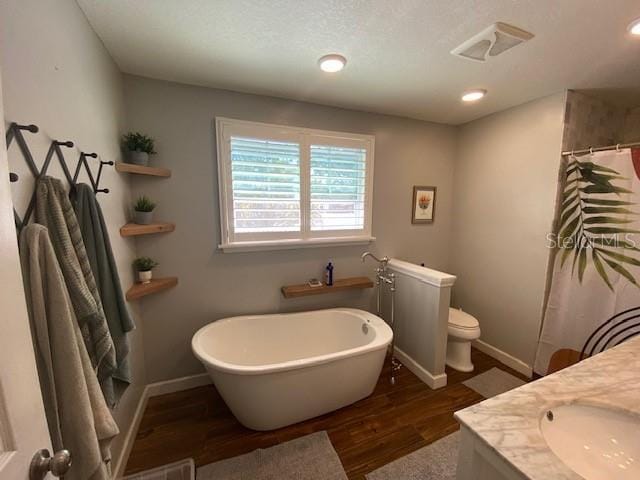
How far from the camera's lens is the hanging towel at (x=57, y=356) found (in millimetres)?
735

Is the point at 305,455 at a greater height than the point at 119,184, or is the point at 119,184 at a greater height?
the point at 119,184

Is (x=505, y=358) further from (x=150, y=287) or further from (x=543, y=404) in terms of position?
(x=150, y=287)

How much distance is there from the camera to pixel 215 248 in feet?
7.12

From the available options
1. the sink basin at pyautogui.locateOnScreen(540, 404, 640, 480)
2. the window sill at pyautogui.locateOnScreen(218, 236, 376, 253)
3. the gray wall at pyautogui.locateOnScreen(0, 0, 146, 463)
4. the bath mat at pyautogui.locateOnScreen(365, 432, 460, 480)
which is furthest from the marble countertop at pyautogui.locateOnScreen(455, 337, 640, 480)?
the window sill at pyautogui.locateOnScreen(218, 236, 376, 253)

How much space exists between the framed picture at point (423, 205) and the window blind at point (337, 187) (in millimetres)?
644

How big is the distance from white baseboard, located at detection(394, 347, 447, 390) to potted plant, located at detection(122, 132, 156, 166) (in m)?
2.73

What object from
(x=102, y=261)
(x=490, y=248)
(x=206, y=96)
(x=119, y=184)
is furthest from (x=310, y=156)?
(x=490, y=248)

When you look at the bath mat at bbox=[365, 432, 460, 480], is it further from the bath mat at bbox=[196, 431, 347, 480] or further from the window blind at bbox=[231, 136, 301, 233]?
the window blind at bbox=[231, 136, 301, 233]

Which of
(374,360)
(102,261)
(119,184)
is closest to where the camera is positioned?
(102,261)

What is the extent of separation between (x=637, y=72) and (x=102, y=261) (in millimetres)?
3369

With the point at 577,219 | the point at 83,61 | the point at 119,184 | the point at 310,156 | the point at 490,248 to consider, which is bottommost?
the point at 490,248

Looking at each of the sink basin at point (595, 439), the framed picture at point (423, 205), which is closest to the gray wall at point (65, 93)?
the sink basin at point (595, 439)

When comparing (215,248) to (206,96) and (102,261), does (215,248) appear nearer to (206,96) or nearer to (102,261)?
(102,261)

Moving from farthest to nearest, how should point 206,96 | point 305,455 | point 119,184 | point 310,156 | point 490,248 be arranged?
point 490,248 → point 310,156 → point 206,96 → point 119,184 → point 305,455
